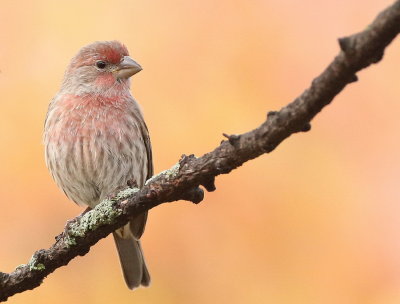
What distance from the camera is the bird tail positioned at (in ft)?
23.1

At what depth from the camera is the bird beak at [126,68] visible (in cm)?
692

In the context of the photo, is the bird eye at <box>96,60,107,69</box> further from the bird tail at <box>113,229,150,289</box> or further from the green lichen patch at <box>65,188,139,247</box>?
the green lichen patch at <box>65,188,139,247</box>

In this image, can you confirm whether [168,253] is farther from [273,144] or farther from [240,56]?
[273,144]

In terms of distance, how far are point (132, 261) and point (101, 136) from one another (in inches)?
61.6

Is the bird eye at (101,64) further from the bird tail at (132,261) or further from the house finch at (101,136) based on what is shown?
the bird tail at (132,261)

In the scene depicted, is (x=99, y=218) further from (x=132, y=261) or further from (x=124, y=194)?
(x=132, y=261)

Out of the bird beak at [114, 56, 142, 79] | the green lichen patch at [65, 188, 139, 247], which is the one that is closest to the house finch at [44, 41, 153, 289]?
the bird beak at [114, 56, 142, 79]

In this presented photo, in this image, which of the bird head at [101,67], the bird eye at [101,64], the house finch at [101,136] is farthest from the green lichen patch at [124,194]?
the bird eye at [101,64]

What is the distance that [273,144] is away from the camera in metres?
3.36

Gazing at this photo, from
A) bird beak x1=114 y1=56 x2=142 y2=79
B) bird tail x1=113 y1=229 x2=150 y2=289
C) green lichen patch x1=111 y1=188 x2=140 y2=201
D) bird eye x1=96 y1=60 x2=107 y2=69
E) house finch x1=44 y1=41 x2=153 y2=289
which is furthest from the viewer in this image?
bird eye x1=96 y1=60 x2=107 y2=69

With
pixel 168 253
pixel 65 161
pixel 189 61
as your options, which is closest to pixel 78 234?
pixel 65 161

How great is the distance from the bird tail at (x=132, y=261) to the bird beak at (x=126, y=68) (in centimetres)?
176

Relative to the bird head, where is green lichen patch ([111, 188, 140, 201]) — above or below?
below

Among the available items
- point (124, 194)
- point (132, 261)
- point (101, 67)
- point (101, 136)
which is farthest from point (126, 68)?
point (124, 194)
